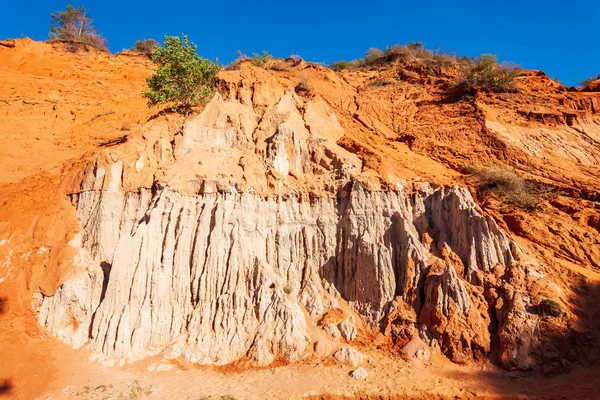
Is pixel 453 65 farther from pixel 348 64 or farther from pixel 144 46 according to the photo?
pixel 144 46

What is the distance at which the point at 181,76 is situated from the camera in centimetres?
2308

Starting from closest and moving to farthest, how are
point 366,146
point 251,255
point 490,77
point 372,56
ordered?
point 251,255, point 366,146, point 490,77, point 372,56

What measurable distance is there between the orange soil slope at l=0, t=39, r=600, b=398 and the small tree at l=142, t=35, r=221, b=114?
145cm

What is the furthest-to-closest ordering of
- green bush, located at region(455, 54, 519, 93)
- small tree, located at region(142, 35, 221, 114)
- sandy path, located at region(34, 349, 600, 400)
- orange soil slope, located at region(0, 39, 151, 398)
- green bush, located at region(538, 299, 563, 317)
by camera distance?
green bush, located at region(455, 54, 519, 93)
small tree, located at region(142, 35, 221, 114)
orange soil slope, located at region(0, 39, 151, 398)
green bush, located at region(538, 299, 563, 317)
sandy path, located at region(34, 349, 600, 400)

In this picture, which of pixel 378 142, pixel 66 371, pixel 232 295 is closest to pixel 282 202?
pixel 232 295

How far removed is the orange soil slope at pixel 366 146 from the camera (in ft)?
44.1

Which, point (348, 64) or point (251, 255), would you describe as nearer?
point (251, 255)

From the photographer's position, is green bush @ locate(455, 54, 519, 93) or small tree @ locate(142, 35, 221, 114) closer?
small tree @ locate(142, 35, 221, 114)

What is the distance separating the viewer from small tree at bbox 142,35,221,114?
73.1 feet

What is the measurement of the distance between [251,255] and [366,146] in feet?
28.4

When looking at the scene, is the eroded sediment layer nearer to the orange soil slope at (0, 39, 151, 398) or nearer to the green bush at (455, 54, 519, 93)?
the orange soil slope at (0, 39, 151, 398)

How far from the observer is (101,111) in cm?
2789

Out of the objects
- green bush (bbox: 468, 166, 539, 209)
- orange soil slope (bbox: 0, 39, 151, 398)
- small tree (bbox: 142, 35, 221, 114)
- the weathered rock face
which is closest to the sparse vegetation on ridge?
green bush (bbox: 468, 166, 539, 209)

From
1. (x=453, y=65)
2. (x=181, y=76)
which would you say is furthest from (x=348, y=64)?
(x=181, y=76)
